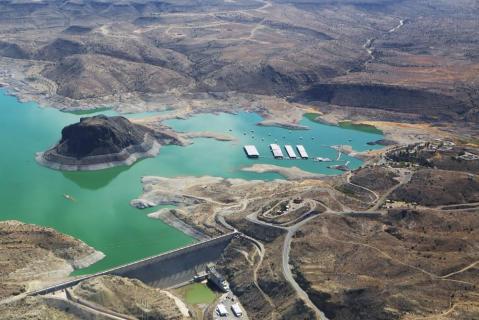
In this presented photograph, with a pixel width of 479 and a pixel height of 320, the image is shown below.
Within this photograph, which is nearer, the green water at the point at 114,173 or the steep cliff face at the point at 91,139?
the green water at the point at 114,173

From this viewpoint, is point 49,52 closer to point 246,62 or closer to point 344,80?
point 246,62

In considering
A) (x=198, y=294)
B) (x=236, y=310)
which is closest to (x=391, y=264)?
(x=236, y=310)

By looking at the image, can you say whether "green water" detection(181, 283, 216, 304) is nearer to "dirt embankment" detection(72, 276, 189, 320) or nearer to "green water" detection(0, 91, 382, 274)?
"dirt embankment" detection(72, 276, 189, 320)

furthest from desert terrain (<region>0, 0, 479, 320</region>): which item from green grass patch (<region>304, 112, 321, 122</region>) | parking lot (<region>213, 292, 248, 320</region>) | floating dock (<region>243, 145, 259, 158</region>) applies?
floating dock (<region>243, 145, 259, 158</region>)

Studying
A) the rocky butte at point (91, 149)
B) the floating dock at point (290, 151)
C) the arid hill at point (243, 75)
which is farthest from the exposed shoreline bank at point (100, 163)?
the arid hill at point (243, 75)

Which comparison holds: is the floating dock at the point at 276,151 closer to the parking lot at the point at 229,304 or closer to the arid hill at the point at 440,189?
the arid hill at the point at 440,189

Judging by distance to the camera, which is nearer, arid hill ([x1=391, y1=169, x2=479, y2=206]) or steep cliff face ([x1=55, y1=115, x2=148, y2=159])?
arid hill ([x1=391, y1=169, x2=479, y2=206])
